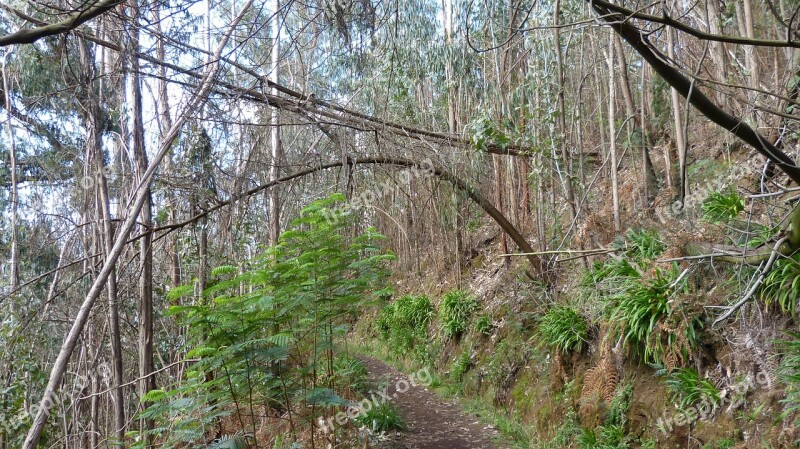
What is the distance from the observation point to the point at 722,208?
207 inches

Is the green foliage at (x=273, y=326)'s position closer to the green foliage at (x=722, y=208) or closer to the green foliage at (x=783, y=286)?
the green foliage at (x=783, y=286)

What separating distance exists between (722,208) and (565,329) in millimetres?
2110

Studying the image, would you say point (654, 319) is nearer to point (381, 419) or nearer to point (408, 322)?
point (381, 419)

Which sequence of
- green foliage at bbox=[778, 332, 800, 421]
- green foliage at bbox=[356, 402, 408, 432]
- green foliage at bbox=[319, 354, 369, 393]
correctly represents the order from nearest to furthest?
1. green foliage at bbox=[778, 332, 800, 421]
2. green foliage at bbox=[319, 354, 369, 393]
3. green foliage at bbox=[356, 402, 408, 432]

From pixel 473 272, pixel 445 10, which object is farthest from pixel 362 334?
pixel 445 10

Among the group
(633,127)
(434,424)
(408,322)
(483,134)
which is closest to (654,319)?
(483,134)

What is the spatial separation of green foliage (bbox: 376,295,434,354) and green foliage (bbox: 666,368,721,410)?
6.57 metres

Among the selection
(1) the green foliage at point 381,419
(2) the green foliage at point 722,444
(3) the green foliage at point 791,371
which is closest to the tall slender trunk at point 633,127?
(3) the green foliage at point 791,371

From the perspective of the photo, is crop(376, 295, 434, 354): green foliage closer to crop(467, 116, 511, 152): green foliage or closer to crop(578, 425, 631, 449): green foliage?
crop(467, 116, 511, 152): green foliage

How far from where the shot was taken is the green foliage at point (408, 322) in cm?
1130

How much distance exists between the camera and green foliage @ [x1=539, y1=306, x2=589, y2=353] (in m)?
6.12

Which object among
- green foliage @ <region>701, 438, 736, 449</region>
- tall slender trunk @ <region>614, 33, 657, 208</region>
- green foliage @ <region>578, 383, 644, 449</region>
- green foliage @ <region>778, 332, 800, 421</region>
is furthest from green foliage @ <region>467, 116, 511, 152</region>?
green foliage @ <region>701, 438, 736, 449</region>

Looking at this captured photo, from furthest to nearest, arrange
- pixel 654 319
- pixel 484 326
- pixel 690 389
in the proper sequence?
pixel 484 326
pixel 654 319
pixel 690 389

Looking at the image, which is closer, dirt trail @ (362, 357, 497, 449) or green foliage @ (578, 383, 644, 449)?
green foliage @ (578, 383, 644, 449)
